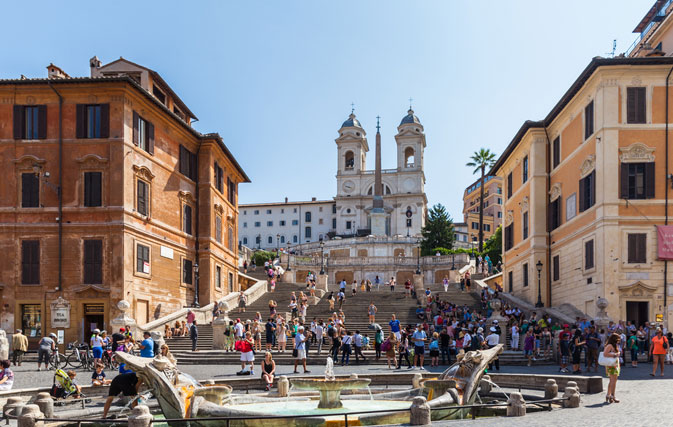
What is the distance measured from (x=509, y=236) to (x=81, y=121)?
2630 cm

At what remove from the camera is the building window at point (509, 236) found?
1730 inches

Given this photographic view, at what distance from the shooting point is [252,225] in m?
128

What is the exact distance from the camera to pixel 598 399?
49.5 ft

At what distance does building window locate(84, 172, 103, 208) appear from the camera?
3164 centimetres

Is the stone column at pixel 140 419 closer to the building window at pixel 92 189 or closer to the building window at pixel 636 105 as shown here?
the building window at pixel 92 189

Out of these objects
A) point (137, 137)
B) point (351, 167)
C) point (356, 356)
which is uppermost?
point (351, 167)

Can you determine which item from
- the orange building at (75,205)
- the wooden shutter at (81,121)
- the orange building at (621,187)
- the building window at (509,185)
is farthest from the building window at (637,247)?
the wooden shutter at (81,121)

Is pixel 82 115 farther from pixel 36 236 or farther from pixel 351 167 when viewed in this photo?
pixel 351 167

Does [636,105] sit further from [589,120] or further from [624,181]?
[624,181]

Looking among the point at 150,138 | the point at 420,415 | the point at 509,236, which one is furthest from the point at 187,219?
the point at 420,415

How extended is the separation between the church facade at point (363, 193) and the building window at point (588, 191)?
267 feet

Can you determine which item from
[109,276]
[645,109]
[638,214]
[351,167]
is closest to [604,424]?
[638,214]

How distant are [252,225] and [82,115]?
96137 millimetres

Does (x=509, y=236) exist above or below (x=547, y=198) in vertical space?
below
